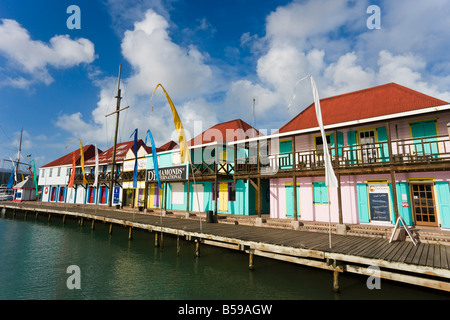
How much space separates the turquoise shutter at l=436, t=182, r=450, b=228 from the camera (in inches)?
427

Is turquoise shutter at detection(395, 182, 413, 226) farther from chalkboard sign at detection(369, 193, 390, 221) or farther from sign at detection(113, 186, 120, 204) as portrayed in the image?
sign at detection(113, 186, 120, 204)

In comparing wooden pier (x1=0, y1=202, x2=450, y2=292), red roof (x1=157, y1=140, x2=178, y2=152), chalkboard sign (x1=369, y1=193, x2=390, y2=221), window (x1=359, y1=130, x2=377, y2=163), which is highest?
red roof (x1=157, y1=140, x2=178, y2=152)

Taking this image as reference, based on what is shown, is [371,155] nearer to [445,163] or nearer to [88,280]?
[445,163]

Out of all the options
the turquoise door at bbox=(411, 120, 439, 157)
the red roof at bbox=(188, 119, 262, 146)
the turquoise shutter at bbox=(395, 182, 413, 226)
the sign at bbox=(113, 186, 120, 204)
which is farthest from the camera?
the sign at bbox=(113, 186, 120, 204)

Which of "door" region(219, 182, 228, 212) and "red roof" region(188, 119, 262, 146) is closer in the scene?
"door" region(219, 182, 228, 212)

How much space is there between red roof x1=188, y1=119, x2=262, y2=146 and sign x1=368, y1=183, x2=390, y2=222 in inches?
453

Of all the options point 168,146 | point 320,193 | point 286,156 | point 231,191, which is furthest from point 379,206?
point 168,146

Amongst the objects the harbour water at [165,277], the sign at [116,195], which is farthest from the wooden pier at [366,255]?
the sign at [116,195]

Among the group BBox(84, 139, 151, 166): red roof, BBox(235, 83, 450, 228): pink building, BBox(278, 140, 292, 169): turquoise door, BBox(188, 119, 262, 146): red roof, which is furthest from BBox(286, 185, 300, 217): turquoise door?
BBox(84, 139, 151, 166): red roof

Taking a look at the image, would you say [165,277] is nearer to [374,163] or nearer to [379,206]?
[374,163]

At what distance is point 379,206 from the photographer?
492 inches

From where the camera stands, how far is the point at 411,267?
6391 mm
